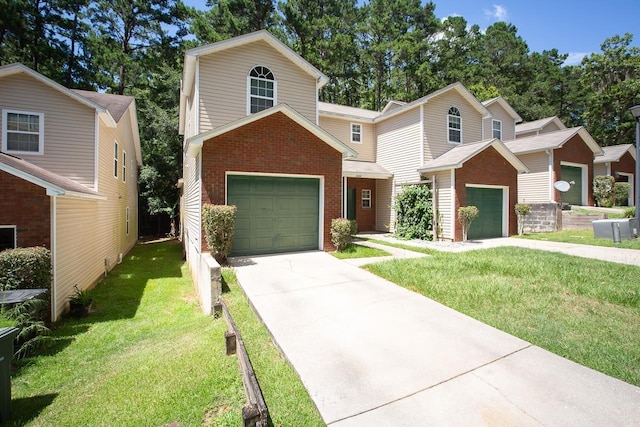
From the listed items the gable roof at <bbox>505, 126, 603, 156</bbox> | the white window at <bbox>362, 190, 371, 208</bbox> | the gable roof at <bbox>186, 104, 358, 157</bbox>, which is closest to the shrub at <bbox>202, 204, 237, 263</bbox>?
the gable roof at <bbox>186, 104, 358, 157</bbox>

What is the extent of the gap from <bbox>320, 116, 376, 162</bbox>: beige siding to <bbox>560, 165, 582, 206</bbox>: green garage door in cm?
1170

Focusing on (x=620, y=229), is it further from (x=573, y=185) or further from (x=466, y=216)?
(x=573, y=185)

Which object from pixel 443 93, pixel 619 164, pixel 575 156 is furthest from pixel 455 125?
pixel 619 164

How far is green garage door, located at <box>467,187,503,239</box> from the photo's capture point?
1327 centimetres

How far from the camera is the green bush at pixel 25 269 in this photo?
5047 millimetres

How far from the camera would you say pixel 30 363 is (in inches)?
170

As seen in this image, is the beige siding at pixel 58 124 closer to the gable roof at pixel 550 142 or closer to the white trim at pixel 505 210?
the white trim at pixel 505 210

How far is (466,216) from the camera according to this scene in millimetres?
12008

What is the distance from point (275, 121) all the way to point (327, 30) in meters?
25.7

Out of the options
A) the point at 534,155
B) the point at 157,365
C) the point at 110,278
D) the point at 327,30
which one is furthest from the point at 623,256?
the point at 327,30

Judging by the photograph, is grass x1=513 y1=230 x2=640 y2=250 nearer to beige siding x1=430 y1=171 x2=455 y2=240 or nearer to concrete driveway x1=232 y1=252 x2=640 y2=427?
beige siding x1=430 y1=171 x2=455 y2=240

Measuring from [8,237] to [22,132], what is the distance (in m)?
5.39

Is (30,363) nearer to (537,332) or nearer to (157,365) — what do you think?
(157,365)

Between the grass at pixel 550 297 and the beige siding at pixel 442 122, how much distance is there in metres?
7.35
